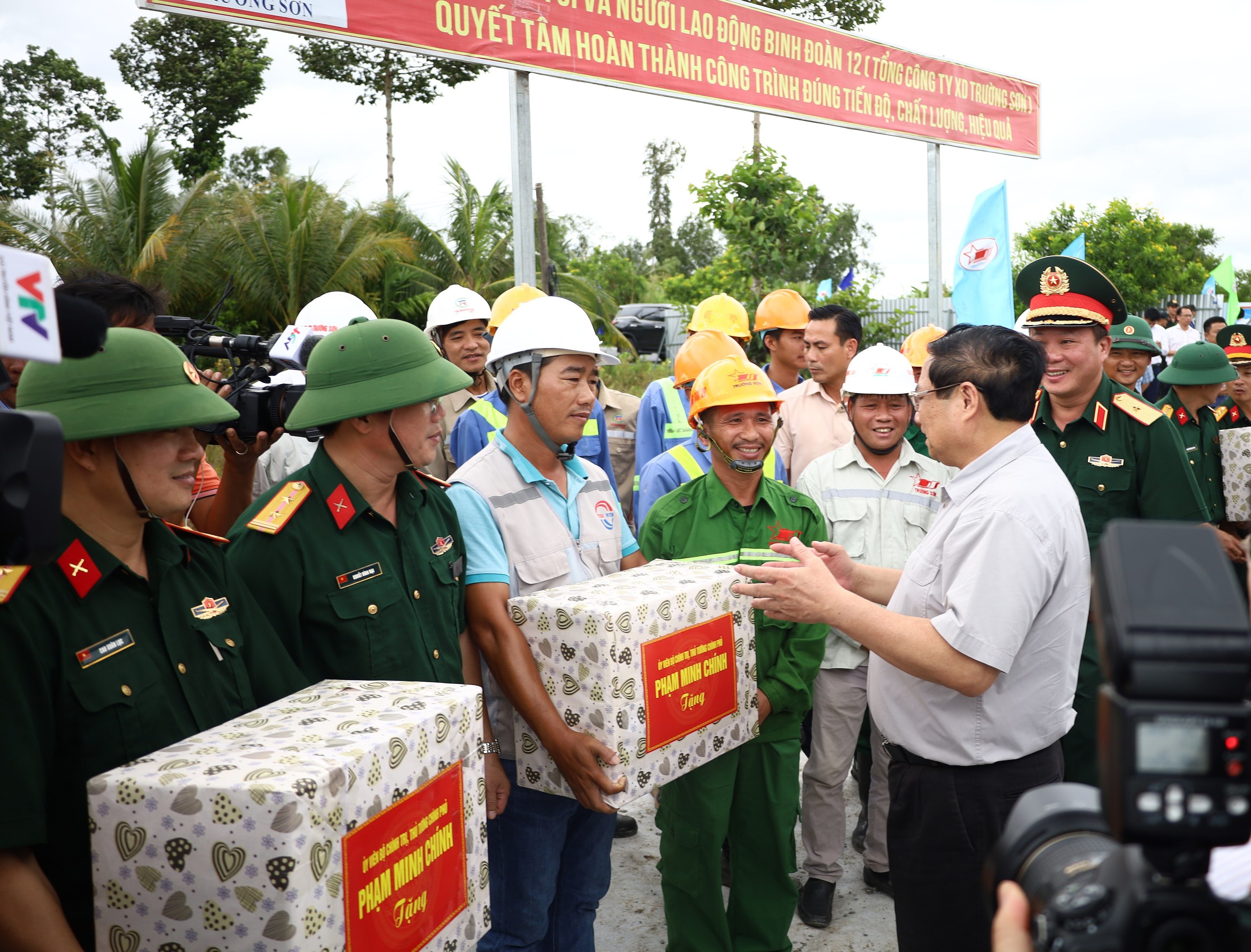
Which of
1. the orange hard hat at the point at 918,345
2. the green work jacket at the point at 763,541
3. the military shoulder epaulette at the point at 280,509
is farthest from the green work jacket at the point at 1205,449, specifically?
the military shoulder epaulette at the point at 280,509

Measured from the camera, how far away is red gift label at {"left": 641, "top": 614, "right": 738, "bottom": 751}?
2.45 meters

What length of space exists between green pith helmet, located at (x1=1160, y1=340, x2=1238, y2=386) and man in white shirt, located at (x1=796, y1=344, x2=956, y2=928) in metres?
2.81

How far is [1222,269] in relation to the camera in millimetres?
12062

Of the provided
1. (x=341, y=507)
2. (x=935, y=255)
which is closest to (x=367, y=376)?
(x=341, y=507)

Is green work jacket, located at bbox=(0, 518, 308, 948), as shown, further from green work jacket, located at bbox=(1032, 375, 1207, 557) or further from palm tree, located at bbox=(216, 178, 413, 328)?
palm tree, located at bbox=(216, 178, 413, 328)

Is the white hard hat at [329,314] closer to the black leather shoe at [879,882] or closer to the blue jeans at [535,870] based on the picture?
the blue jeans at [535,870]

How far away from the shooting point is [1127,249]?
24922 millimetres

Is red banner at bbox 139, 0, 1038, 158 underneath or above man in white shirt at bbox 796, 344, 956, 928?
above

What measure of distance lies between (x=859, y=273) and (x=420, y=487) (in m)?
47.4

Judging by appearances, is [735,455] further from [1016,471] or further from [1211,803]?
[1211,803]

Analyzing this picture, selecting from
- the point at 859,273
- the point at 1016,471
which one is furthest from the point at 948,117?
the point at 859,273

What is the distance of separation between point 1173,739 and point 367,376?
1.92 m

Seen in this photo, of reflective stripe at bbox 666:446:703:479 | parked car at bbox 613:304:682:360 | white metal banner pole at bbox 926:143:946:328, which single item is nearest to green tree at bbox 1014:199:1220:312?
parked car at bbox 613:304:682:360

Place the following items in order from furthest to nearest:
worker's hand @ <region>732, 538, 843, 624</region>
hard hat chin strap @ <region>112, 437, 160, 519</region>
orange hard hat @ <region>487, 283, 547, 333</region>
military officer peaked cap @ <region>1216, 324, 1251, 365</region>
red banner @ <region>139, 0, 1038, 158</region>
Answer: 1. military officer peaked cap @ <region>1216, 324, 1251, 365</region>
2. red banner @ <region>139, 0, 1038, 158</region>
3. orange hard hat @ <region>487, 283, 547, 333</region>
4. worker's hand @ <region>732, 538, 843, 624</region>
5. hard hat chin strap @ <region>112, 437, 160, 519</region>
